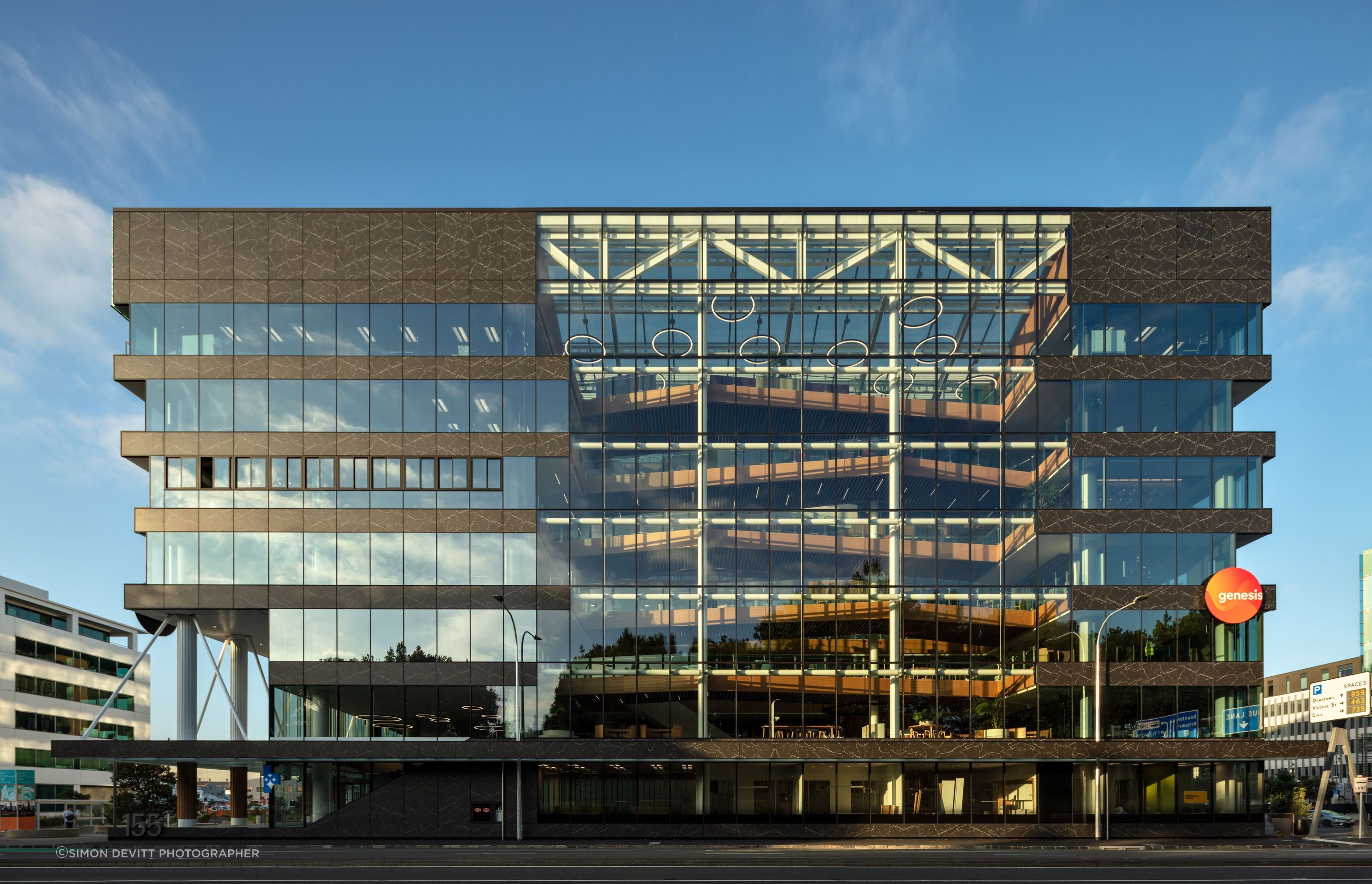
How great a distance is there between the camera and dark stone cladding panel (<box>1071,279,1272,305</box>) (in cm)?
4806

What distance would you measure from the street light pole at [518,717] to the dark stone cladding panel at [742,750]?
785 mm

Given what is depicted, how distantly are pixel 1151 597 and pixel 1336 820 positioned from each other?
43.2m

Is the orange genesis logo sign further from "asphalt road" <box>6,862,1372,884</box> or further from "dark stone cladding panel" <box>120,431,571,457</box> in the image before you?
"dark stone cladding panel" <box>120,431,571,457</box>

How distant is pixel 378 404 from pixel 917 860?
3119 centimetres

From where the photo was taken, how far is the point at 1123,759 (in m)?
44.8

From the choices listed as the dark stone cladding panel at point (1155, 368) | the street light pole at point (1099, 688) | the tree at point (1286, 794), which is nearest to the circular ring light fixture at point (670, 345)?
the dark stone cladding panel at point (1155, 368)

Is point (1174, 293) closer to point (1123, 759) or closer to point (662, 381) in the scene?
point (1123, 759)

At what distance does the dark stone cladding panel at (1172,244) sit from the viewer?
48.2 meters

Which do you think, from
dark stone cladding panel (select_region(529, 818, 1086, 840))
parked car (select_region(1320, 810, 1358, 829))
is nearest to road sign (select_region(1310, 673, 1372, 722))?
dark stone cladding panel (select_region(529, 818, 1086, 840))

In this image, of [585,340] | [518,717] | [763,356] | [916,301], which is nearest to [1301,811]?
[916,301]

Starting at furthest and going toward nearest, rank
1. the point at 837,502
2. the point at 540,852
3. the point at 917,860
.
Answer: the point at 837,502
the point at 540,852
the point at 917,860

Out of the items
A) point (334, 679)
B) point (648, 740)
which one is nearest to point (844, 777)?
point (648, 740)

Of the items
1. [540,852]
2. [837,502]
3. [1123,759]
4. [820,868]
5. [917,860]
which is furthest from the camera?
[837,502]

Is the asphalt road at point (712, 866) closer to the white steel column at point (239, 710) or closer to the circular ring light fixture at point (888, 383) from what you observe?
the white steel column at point (239, 710)
